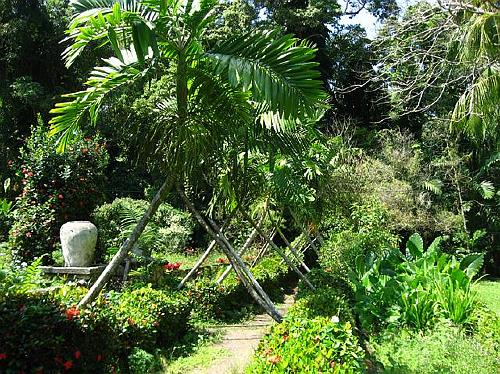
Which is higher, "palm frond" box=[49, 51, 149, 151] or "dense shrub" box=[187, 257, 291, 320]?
"palm frond" box=[49, 51, 149, 151]

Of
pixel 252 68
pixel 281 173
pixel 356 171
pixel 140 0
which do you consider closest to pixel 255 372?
pixel 252 68

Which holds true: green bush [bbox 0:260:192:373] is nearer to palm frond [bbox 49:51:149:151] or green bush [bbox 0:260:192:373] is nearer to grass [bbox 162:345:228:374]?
grass [bbox 162:345:228:374]

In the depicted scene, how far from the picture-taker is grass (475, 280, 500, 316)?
10.2m

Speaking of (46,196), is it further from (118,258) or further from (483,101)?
(483,101)

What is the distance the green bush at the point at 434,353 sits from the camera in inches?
179

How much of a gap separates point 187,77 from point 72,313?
227 centimetres

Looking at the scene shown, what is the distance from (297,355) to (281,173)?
4642 mm

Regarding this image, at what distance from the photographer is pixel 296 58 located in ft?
12.3

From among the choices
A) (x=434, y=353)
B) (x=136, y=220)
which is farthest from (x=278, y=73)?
(x=136, y=220)

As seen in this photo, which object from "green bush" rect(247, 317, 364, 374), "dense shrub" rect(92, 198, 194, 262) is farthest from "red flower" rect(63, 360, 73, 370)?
"dense shrub" rect(92, 198, 194, 262)

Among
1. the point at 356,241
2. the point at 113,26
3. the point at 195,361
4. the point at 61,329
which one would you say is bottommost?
the point at 356,241

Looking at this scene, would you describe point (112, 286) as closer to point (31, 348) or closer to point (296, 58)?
point (31, 348)

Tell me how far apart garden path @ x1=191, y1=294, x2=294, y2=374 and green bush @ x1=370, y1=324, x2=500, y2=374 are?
146 cm

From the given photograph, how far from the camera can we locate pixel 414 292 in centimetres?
644
